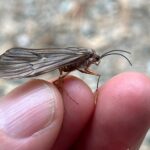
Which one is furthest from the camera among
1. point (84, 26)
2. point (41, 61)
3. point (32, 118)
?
point (84, 26)

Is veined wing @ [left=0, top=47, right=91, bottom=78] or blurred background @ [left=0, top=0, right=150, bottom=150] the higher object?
veined wing @ [left=0, top=47, right=91, bottom=78]

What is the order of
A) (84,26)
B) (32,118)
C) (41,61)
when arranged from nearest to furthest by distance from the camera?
1. (32,118)
2. (41,61)
3. (84,26)

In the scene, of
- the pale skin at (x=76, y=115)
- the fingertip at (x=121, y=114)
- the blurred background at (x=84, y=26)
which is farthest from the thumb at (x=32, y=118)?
the blurred background at (x=84, y=26)

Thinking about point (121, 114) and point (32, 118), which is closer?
point (32, 118)

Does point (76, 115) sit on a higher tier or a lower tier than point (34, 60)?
lower

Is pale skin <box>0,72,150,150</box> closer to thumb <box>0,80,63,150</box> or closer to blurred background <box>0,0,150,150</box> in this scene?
thumb <box>0,80,63,150</box>

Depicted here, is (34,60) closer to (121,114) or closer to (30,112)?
(30,112)

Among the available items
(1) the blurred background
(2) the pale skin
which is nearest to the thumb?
(2) the pale skin

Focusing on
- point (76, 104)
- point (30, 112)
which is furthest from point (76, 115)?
point (30, 112)
